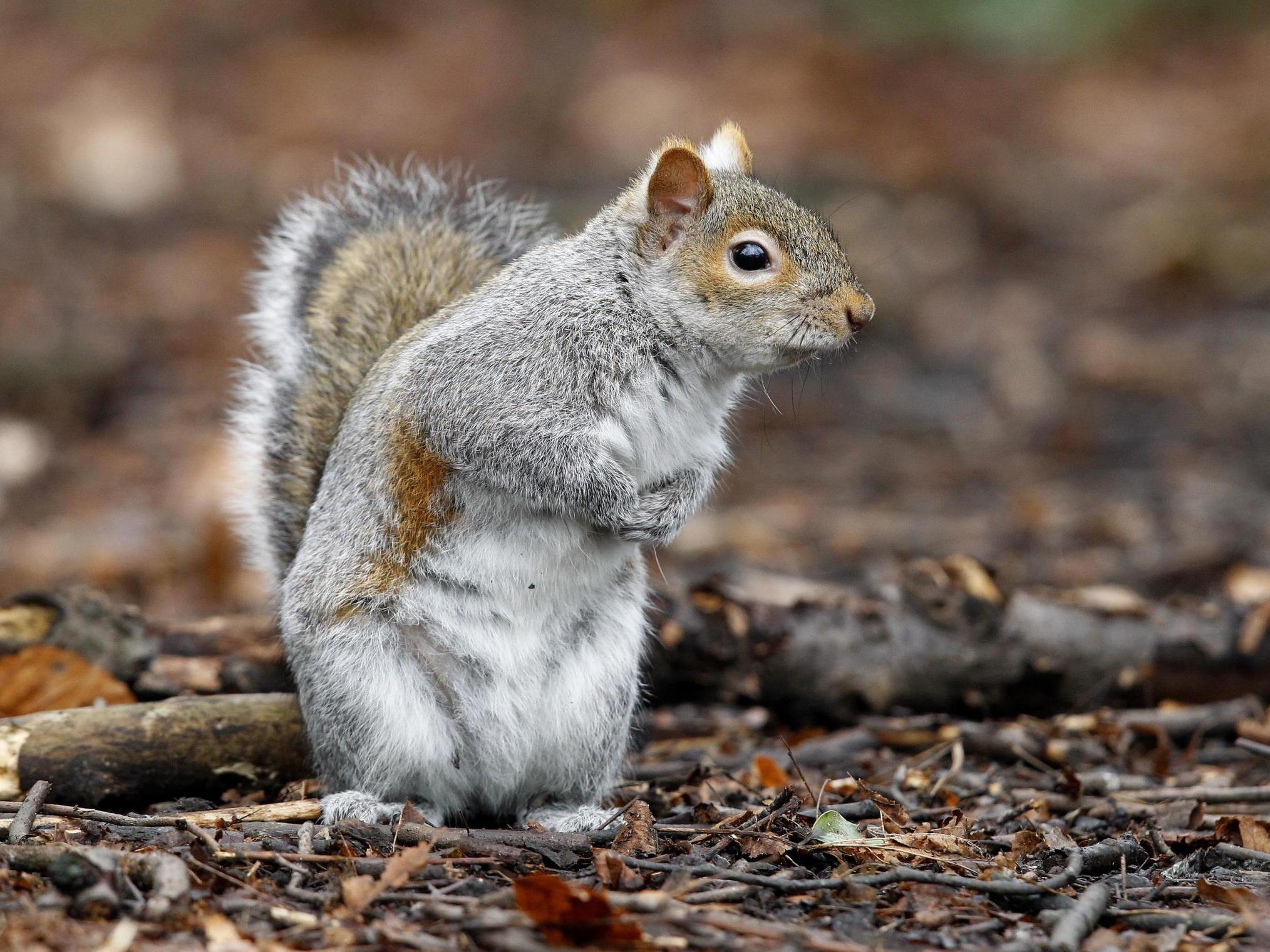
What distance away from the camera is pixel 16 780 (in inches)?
119

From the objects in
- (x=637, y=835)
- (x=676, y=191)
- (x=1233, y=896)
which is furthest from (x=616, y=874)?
(x=676, y=191)

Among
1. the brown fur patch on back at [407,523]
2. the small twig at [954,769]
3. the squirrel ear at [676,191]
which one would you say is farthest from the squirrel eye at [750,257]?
the small twig at [954,769]

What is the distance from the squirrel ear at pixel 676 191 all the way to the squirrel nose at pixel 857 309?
42 cm

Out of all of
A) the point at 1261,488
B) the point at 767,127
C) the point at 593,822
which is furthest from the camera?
the point at 767,127

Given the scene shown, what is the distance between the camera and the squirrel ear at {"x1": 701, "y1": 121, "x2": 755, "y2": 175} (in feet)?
12.1

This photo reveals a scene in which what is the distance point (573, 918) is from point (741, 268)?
1592 millimetres

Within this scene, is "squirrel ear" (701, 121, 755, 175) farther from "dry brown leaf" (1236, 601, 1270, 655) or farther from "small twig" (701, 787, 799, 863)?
"dry brown leaf" (1236, 601, 1270, 655)

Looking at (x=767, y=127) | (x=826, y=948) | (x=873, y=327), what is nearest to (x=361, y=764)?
(x=826, y=948)

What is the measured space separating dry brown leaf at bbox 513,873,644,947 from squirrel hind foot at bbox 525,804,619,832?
840 mm

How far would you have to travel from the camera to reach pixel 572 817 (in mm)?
3252

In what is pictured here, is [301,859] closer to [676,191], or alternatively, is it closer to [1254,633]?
[676,191]

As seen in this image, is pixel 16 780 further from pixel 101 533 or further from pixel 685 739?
pixel 101 533

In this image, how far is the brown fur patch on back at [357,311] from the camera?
380cm

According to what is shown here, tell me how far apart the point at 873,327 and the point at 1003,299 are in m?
1.00
